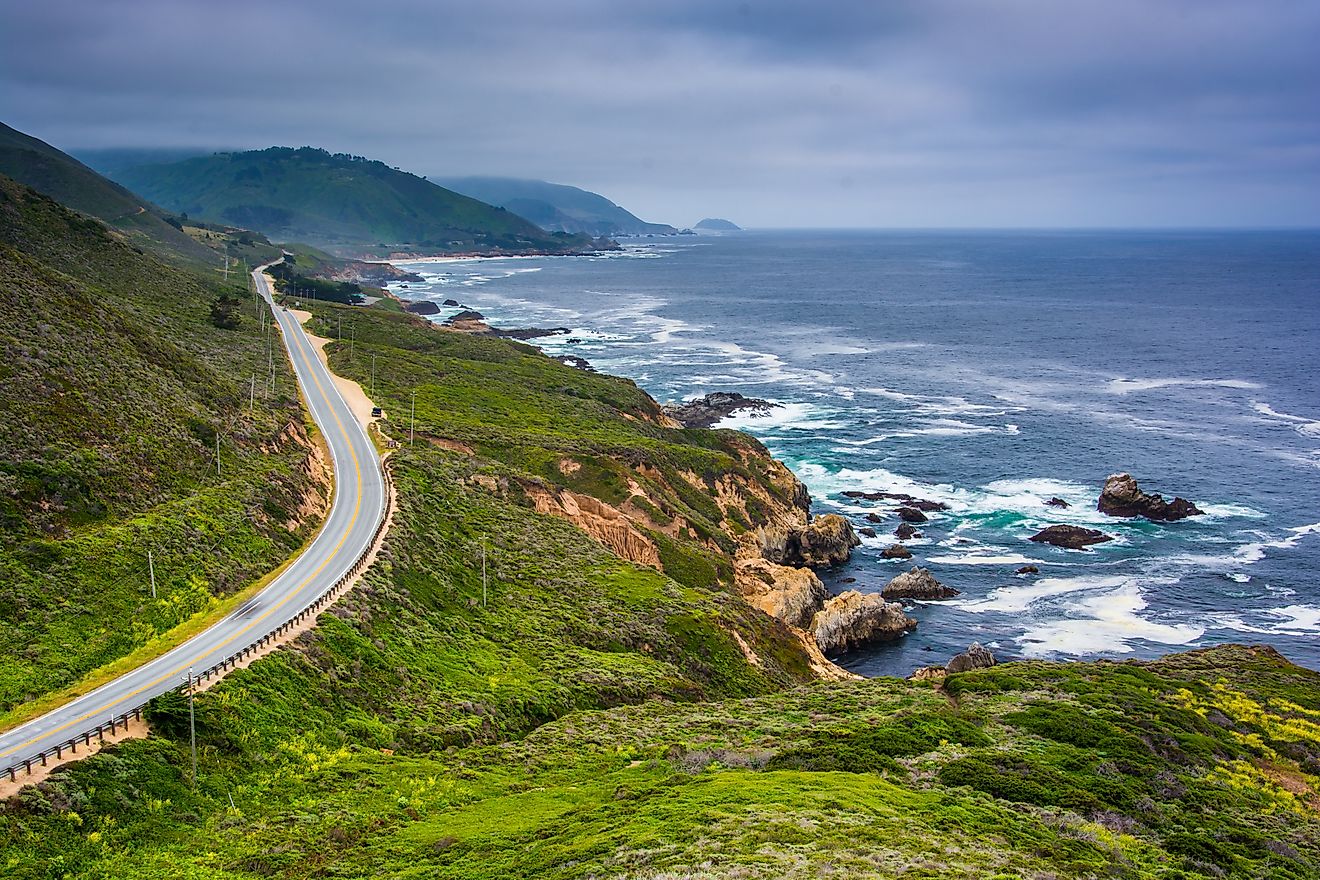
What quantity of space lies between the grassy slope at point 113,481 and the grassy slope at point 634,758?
18.6 feet

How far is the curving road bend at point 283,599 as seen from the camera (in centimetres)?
2712

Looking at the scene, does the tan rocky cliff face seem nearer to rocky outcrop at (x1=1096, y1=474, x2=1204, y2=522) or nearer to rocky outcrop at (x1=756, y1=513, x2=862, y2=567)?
rocky outcrop at (x1=756, y1=513, x2=862, y2=567)

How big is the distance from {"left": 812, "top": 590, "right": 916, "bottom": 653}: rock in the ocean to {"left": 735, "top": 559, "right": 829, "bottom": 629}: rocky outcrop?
1.06 meters

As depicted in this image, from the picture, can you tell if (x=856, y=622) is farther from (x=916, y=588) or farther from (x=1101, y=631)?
(x=1101, y=631)

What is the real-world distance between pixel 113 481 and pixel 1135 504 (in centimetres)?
7782

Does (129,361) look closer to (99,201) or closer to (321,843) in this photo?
(321,843)

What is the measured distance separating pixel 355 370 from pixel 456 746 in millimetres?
58161

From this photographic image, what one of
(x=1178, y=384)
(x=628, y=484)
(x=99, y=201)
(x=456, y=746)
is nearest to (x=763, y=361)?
(x=1178, y=384)

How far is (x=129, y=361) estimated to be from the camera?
52844 mm

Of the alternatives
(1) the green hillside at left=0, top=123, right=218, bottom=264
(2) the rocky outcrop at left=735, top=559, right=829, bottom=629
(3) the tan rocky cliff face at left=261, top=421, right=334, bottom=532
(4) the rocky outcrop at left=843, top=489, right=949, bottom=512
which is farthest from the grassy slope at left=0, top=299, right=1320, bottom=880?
(1) the green hillside at left=0, top=123, right=218, bottom=264

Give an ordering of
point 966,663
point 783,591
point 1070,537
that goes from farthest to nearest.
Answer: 1. point 1070,537
2. point 783,591
3. point 966,663

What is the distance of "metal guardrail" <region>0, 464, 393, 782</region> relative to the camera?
82.0 ft

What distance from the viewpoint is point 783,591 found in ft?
202

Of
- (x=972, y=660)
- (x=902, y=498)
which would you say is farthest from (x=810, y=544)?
(x=972, y=660)
